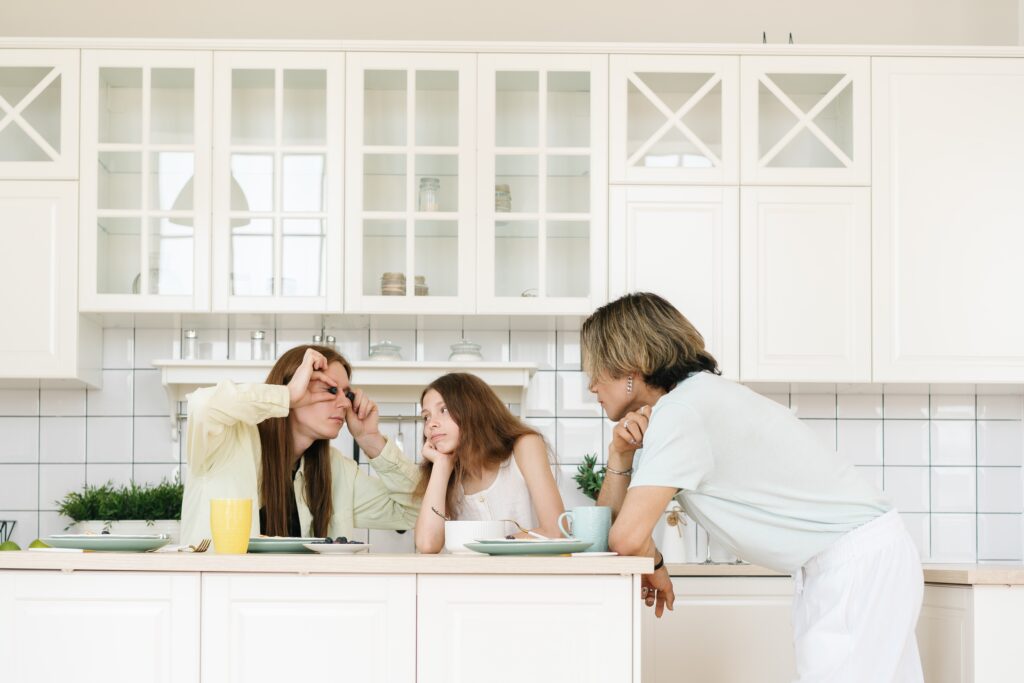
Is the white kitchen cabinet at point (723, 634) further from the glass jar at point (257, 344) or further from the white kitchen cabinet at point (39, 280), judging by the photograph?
the white kitchen cabinet at point (39, 280)

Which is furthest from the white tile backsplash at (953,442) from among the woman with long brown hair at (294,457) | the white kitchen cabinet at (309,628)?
the white kitchen cabinet at (309,628)

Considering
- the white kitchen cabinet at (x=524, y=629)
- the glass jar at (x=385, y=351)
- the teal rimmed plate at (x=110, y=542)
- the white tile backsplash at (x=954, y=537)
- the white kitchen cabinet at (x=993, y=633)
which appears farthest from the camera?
the white tile backsplash at (x=954, y=537)

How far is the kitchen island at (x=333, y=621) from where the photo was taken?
1.71 metres

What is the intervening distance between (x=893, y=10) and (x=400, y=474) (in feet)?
7.69

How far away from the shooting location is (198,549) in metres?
1.87

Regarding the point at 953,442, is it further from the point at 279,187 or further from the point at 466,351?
the point at 279,187

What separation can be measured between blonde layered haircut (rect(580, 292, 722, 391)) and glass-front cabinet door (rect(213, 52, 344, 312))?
1362mm

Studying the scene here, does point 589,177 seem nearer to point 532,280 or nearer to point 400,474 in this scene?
point 532,280

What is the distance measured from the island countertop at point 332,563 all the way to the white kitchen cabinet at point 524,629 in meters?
0.02

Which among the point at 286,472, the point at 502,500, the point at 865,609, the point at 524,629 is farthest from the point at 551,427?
the point at 524,629

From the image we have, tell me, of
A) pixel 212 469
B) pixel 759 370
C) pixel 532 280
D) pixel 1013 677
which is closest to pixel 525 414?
pixel 532 280

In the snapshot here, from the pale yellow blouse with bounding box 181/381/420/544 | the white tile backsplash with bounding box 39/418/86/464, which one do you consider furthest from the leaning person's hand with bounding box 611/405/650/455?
the white tile backsplash with bounding box 39/418/86/464

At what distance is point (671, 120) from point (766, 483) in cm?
166

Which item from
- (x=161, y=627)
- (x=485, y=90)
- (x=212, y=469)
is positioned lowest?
(x=161, y=627)
